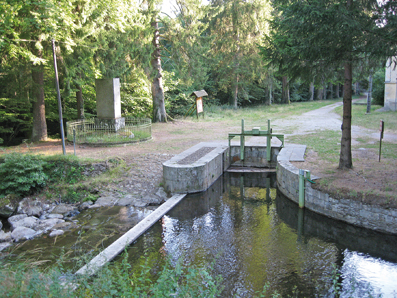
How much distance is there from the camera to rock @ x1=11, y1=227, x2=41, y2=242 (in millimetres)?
9117

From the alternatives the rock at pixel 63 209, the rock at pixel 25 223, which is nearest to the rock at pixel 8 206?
the rock at pixel 25 223

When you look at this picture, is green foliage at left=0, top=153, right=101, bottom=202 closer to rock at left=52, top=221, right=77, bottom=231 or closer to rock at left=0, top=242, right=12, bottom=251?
rock at left=52, top=221, right=77, bottom=231

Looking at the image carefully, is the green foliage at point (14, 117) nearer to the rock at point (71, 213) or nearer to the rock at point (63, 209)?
the rock at point (63, 209)

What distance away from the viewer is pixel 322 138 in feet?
57.7

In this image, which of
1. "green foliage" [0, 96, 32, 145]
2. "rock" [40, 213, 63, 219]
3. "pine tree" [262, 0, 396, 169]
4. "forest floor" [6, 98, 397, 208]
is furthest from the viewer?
"green foliage" [0, 96, 32, 145]

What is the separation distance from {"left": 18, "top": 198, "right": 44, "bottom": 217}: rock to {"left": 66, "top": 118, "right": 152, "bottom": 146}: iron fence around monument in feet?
16.9

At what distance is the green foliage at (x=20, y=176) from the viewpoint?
11555 millimetres

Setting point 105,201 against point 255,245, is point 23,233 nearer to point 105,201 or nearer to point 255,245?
point 105,201

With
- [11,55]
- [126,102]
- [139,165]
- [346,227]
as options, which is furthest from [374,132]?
[11,55]

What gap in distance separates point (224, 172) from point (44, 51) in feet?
31.2

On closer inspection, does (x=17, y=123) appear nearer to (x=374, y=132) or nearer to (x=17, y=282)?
(x=17, y=282)

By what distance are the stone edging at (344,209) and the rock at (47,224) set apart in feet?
23.6

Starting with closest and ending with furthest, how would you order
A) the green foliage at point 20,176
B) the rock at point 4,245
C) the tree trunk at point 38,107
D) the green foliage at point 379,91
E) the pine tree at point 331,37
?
the rock at point 4,245 → the pine tree at point 331,37 → the green foliage at point 20,176 → the tree trunk at point 38,107 → the green foliage at point 379,91

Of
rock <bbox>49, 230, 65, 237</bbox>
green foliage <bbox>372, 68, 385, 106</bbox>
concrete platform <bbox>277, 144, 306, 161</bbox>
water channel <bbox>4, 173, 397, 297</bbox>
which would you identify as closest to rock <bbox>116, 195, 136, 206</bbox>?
water channel <bbox>4, 173, 397, 297</bbox>
